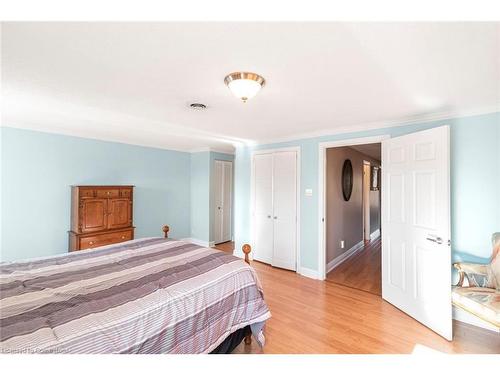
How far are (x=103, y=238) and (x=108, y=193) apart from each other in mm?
707

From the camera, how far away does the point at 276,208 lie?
388 centimetres

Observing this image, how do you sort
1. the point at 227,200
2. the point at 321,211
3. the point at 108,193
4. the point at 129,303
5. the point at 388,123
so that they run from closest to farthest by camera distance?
the point at 129,303, the point at 388,123, the point at 321,211, the point at 108,193, the point at 227,200

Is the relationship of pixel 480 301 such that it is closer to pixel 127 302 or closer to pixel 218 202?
pixel 127 302

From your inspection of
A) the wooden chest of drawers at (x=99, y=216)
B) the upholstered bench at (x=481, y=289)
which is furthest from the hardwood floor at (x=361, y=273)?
the wooden chest of drawers at (x=99, y=216)

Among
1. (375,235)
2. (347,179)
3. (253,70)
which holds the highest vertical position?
(253,70)

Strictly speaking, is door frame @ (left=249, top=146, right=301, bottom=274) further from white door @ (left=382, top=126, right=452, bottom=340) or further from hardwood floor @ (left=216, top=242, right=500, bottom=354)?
white door @ (left=382, top=126, right=452, bottom=340)

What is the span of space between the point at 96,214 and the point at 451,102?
4629mm

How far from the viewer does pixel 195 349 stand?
4.53ft

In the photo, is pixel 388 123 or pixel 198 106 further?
pixel 388 123

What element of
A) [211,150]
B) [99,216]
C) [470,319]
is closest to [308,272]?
[470,319]

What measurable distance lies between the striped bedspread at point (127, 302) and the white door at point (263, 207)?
1934 millimetres

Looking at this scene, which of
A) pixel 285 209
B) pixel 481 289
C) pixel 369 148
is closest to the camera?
pixel 481 289

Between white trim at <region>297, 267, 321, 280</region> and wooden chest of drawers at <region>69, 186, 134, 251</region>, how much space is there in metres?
2.89

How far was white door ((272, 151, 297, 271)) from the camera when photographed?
3.68 metres
